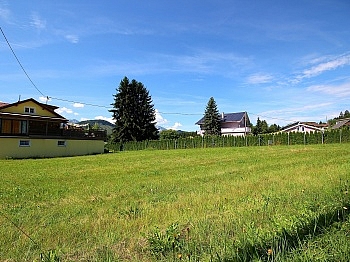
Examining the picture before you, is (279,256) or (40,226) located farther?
(40,226)

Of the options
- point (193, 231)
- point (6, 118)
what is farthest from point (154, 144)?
point (193, 231)

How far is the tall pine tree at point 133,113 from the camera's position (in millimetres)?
54938

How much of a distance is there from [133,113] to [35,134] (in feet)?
88.4

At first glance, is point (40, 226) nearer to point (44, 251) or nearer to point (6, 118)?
point (44, 251)

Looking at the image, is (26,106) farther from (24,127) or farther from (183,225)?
(183,225)

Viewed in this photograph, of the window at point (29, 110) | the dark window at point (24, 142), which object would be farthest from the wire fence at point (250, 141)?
the dark window at point (24, 142)

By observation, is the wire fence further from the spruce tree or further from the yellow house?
the spruce tree

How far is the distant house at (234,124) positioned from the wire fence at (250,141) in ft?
90.9

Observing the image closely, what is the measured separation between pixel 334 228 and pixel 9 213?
5.80 m

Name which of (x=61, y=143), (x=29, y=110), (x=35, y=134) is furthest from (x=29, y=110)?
(x=61, y=143)

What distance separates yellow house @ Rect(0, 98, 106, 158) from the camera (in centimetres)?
2839

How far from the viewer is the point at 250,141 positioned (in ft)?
136

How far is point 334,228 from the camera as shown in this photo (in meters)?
3.46

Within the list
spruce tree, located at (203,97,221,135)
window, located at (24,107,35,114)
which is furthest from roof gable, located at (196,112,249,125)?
window, located at (24,107,35,114)
